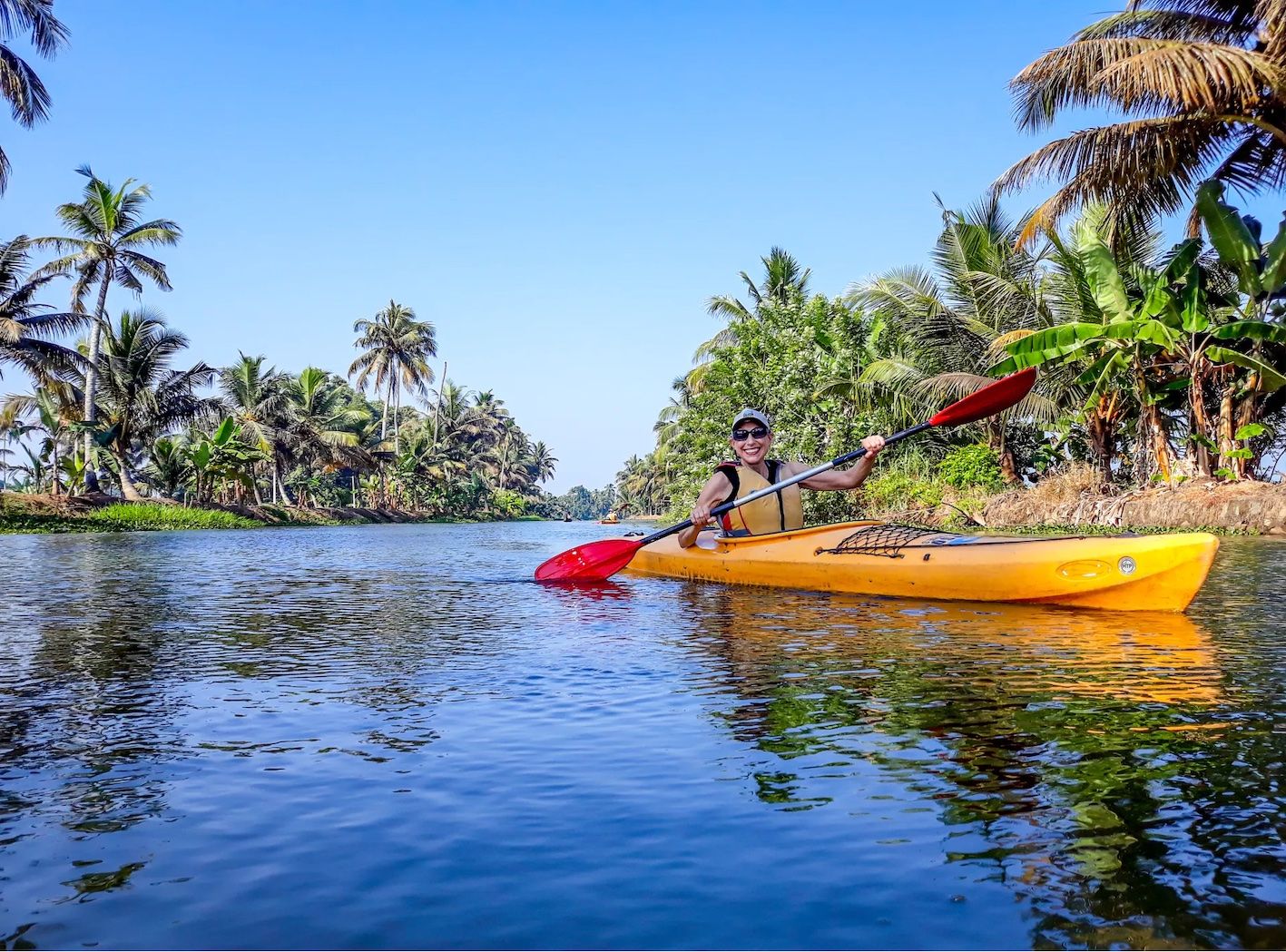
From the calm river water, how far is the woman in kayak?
2.90 meters

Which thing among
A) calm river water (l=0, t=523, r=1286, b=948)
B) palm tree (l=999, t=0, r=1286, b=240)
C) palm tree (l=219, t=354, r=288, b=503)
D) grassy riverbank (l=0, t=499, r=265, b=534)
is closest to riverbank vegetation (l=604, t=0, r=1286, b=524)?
palm tree (l=999, t=0, r=1286, b=240)

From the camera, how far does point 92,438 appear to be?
31.2 meters

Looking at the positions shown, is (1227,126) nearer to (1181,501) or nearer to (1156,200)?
(1156,200)

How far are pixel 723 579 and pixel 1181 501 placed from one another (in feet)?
38.0

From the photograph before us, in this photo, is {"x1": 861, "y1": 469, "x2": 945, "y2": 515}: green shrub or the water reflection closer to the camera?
the water reflection

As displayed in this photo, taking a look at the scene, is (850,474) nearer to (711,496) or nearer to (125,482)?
(711,496)

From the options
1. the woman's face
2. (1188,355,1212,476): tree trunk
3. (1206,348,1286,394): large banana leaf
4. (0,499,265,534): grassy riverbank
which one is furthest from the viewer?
(0,499,265,534): grassy riverbank

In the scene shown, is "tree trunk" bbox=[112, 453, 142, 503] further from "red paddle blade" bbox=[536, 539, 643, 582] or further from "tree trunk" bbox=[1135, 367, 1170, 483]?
"tree trunk" bbox=[1135, 367, 1170, 483]

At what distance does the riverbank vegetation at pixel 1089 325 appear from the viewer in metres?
13.7

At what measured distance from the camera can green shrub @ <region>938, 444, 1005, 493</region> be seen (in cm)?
2253

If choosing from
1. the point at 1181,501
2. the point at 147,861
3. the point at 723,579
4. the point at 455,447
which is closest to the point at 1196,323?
the point at 1181,501

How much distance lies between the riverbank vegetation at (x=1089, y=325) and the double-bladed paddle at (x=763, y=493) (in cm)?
504

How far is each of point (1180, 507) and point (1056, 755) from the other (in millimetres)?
16546

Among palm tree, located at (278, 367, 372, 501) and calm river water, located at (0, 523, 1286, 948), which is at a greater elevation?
palm tree, located at (278, 367, 372, 501)
